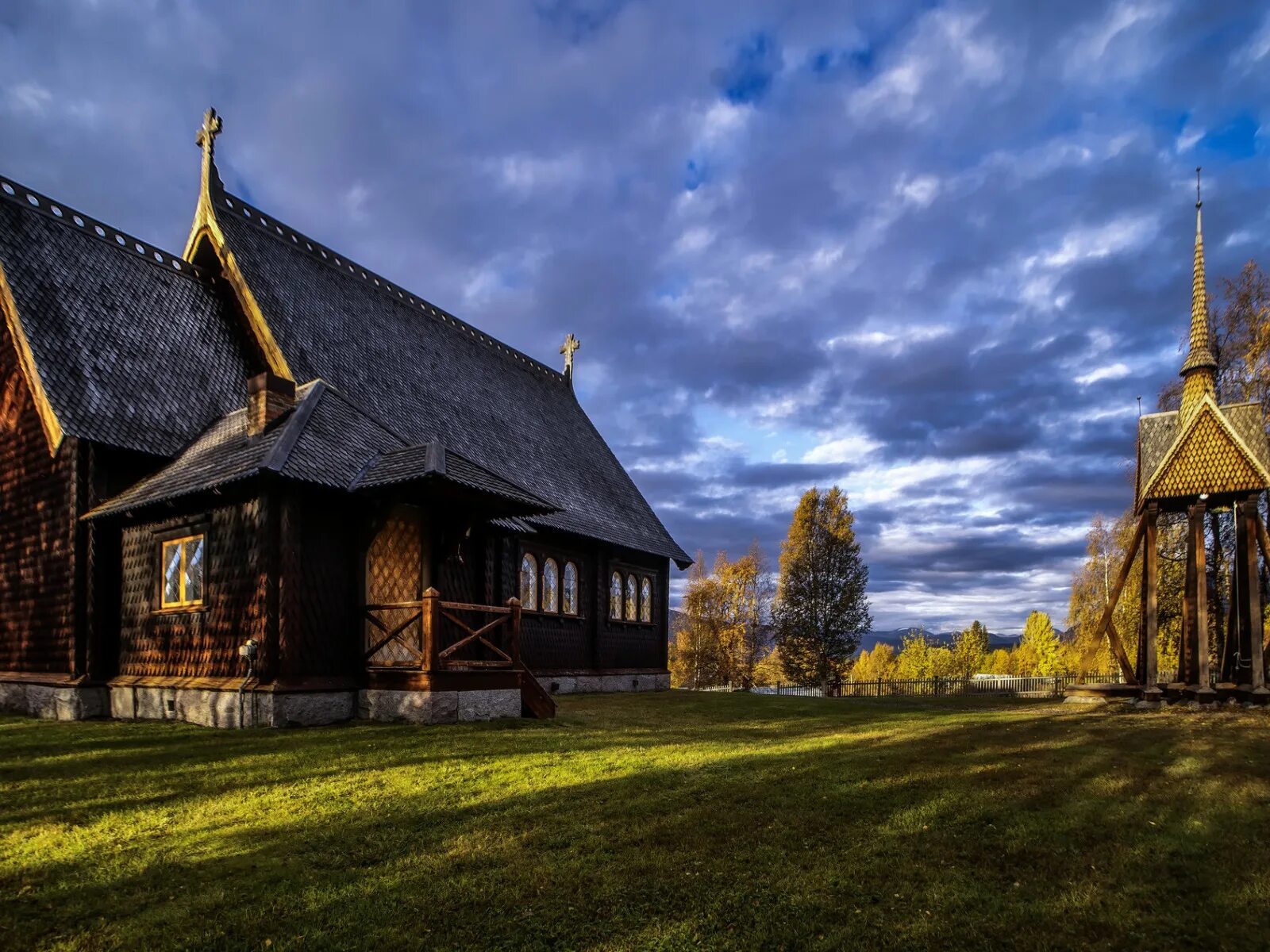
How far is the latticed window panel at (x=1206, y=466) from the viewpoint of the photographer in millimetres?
17891

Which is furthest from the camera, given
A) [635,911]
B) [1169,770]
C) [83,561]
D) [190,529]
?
[83,561]

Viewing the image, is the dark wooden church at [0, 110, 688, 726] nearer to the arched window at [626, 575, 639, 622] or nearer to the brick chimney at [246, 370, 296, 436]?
the brick chimney at [246, 370, 296, 436]

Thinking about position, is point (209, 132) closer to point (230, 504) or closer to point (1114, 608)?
point (230, 504)

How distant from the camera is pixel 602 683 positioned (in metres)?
24.5

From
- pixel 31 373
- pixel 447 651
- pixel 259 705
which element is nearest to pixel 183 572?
pixel 259 705

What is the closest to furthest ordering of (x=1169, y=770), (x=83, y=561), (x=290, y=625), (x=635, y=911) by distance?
(x=635, y=911)
(x=1169, y=770)
(x=290, y=625)
(x=83, y=561)

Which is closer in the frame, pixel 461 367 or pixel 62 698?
pixel 62 698

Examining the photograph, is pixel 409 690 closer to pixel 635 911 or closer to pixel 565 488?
pixel 635 911

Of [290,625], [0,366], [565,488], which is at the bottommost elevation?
[290,625]

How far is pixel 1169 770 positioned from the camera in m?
9.17

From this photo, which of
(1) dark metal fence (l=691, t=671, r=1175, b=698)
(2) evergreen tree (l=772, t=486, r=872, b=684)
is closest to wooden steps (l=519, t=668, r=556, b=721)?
(1) dark metal fence (l=691, t=671, r=1175, b=698)

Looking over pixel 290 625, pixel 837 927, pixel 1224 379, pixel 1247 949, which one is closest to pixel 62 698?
pixel 290 625

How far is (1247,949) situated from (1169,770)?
560 cm

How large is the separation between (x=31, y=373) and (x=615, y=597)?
16507 millimetres
